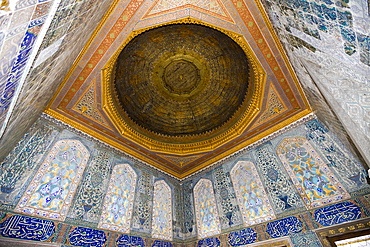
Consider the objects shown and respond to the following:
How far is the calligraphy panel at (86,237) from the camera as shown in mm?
3908

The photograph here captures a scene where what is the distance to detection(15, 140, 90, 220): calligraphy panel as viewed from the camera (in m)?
3.79

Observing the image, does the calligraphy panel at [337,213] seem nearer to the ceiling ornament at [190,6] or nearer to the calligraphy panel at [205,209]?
the calligraphy panel at [205,209]

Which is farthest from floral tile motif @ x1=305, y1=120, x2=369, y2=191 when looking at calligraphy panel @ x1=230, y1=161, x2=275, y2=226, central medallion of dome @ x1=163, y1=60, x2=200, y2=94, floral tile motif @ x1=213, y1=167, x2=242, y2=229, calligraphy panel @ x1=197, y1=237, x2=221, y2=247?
central medallion of dome @ x1=163, y1=60, x2=200, y2=94

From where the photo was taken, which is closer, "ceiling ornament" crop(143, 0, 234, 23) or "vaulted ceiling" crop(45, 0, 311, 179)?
"ceiling ornament" crop(143, 0, 234, 23)

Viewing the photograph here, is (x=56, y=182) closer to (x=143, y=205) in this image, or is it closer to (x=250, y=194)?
(x=143, y=205)

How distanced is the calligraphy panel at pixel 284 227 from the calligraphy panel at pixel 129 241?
289 cm

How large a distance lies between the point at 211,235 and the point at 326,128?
377 centimetres

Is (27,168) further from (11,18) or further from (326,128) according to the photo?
(326,128)

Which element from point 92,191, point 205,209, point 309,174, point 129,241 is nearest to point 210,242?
point 205,209

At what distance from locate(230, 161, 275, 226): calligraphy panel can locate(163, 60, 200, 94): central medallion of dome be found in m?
2.89

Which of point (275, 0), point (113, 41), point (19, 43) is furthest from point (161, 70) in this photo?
point (19, 43)

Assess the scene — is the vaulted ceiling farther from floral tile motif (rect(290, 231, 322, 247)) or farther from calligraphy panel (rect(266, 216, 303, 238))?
floral tile motif (rect(290, 231, 322, 247))

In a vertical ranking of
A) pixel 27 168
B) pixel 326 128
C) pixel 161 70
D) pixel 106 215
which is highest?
pixel 161 70

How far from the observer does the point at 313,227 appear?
4.05m
